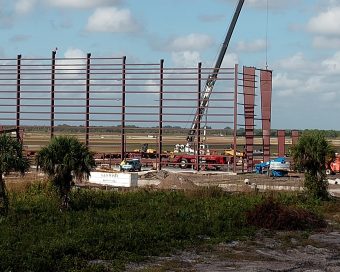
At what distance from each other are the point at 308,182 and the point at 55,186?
9.25 m

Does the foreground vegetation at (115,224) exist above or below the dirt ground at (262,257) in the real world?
above

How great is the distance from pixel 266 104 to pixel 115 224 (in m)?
30.7

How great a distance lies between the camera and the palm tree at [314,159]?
78.5ft

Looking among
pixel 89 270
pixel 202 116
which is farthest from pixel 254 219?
pixel 202 116

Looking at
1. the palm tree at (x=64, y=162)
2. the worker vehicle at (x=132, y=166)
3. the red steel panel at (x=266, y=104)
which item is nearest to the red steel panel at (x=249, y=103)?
the red steel panel at (x=266, y=104)

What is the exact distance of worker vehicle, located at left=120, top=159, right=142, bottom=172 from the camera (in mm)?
42844

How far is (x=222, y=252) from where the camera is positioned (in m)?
14.3

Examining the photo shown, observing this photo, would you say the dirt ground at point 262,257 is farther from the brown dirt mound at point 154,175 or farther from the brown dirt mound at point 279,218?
the brown dirt mound at point 154,175

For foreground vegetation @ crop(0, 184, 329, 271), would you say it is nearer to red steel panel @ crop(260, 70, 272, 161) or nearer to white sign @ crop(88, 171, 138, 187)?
white sign @ crop(88, 171, 138, 187)

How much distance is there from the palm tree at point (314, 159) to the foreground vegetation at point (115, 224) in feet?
2.57

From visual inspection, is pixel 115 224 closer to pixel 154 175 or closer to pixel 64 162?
pixel 64 162

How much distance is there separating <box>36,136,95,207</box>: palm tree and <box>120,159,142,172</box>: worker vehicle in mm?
23330

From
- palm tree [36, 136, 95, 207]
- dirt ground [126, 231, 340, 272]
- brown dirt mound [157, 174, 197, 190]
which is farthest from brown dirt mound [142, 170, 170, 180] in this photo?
dirt ground [126, 231, 340, 272]

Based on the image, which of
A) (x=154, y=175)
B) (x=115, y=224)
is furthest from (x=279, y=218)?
(x=154, y=175)
